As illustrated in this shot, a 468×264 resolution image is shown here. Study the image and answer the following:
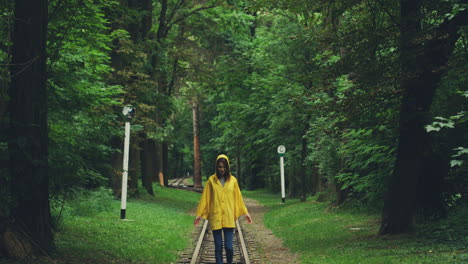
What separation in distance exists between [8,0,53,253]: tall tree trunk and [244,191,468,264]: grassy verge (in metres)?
5.24

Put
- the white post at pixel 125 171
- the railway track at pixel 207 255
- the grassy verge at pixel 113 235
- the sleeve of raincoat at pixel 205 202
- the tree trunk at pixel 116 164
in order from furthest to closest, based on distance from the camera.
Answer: the tree trunk at pixel 116 164 < the white post at pixel 125 171 < the railway track at pixel 207 255 < the grassy verge at pixel 113 235 < the sleeve of raincoat at pixel 205 202

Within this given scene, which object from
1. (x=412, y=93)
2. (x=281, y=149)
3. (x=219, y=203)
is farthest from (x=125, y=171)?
(x=281, y=149)

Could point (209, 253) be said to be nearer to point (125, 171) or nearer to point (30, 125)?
point (125, 171)

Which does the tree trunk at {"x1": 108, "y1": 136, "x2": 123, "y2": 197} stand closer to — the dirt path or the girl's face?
the dirt path

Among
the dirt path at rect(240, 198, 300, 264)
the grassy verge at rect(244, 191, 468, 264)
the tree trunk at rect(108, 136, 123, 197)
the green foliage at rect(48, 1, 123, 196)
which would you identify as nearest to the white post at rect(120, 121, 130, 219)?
the green foliage at rect(48, 1, 123, 196)

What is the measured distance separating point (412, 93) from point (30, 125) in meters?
7.72

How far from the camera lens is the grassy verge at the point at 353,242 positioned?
9.61 m

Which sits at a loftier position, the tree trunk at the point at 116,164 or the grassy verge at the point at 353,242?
the tree trunk at the point at 116,164

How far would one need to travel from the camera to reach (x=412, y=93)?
11555 mm

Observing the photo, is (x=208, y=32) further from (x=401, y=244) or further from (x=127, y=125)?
(x=401, y=244)

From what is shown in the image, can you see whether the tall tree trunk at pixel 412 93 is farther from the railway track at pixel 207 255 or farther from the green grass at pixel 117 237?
the green grass at pixel 117 237

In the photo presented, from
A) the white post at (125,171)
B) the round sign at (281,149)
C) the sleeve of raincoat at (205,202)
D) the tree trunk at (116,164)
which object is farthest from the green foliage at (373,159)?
the round sign at (281,149)

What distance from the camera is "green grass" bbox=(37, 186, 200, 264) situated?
10.2 meters

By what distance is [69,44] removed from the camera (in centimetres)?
1203
